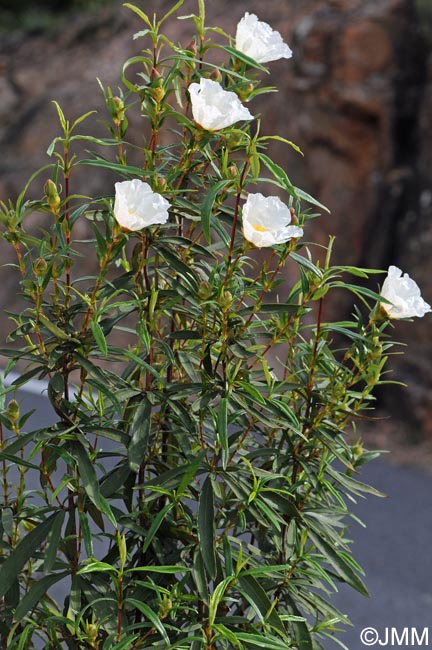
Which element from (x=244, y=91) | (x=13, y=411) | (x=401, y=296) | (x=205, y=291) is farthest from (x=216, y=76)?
(x=13, y=411)

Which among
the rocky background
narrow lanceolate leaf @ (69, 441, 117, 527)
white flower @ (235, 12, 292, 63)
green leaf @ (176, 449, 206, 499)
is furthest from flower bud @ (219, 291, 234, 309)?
the rocky background

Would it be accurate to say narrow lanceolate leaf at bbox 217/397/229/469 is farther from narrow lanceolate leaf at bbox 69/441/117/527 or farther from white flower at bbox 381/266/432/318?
white flower at bbox 381/266/432/318

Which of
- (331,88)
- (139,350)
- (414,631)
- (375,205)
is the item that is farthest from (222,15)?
(139,350)

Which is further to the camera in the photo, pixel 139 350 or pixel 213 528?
pixel 139 350

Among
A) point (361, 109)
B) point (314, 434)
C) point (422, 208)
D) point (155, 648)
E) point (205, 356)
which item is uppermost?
point (361, 109)

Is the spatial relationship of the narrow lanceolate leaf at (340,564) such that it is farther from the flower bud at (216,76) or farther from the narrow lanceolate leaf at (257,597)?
the flower bud at (216,76)

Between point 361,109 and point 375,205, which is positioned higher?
point 361,109

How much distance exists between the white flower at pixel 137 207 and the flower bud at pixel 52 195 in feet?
0.51

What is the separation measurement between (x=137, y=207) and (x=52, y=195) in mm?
203

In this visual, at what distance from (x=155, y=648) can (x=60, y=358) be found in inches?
21.8

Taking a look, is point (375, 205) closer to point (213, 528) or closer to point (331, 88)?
point (331, 88)

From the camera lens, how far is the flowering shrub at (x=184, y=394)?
1.71 m

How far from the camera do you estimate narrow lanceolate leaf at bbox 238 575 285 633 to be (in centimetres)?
173

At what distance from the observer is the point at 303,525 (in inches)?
75.0
